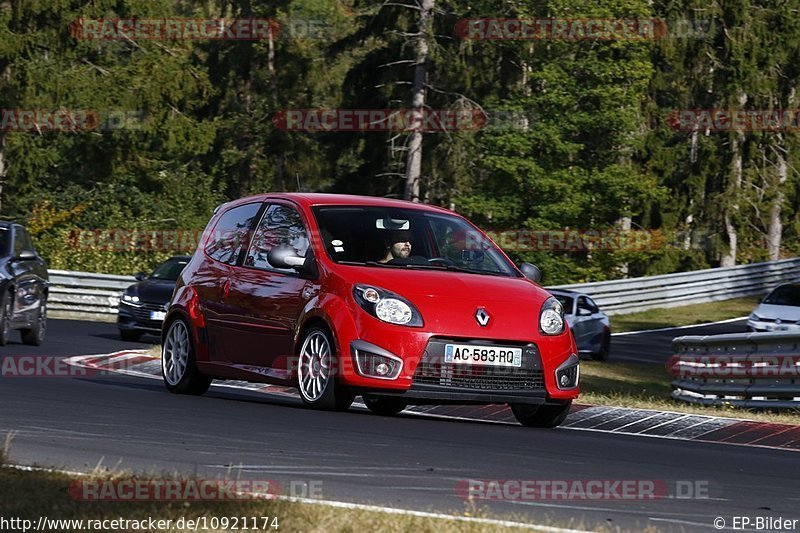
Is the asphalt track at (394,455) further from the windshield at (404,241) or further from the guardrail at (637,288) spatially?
the guardrail at (637,288)

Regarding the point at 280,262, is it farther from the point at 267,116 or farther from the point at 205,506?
the point at 267,116

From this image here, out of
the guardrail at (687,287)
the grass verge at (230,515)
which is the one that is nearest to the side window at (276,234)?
the grass verge at (230,515)

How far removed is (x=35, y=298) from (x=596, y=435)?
10.8 metres

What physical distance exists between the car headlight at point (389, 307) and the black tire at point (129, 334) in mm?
15890

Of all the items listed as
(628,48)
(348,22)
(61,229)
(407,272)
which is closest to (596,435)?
(407,272)

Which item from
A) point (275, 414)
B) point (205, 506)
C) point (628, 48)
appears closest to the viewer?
point (205, 506)

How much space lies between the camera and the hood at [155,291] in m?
26.4

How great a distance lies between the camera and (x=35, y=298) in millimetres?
20328

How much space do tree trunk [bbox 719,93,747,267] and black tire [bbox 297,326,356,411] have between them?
47.0m

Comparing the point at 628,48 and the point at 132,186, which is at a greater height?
the point at 628,48

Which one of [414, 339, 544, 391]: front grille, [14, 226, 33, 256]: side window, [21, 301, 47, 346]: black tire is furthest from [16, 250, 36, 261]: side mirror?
[414, 339, 544, 391]: front grille

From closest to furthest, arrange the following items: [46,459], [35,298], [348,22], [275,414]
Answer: [46,459]
[275,414]
[35,298]
[348,22]

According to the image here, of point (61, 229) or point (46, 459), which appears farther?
point (61, 229)

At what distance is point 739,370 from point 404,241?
287 inches
